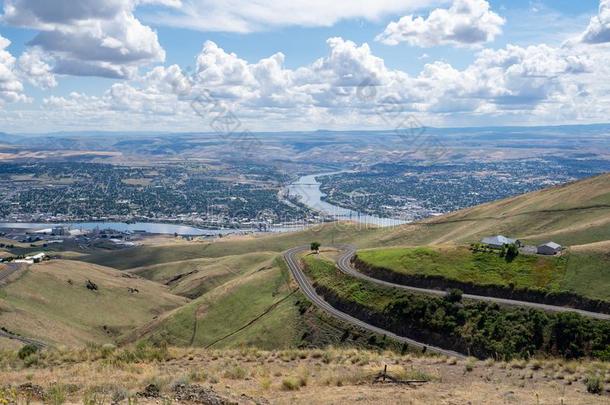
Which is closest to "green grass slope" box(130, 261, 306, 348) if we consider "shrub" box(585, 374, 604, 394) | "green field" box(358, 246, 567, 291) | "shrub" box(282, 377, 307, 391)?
"green field" box(358, 246, 567, 291)

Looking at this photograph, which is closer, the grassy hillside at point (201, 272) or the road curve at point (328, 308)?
the road curve at point (328, 308)

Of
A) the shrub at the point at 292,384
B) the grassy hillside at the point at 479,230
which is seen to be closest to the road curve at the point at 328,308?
the shrub at the point at 292,384

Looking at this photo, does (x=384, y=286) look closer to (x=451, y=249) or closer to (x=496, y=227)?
(x=451, y=249)

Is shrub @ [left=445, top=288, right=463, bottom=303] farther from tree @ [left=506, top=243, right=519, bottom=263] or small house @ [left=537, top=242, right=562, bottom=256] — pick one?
small house @ [left=537, top=242, right=562, bottom=256]

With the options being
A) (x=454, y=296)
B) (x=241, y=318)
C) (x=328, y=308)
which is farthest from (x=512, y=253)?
(x=241, y=318)

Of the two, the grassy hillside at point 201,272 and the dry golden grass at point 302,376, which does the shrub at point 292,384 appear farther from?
the grassy hillside at point 201,272

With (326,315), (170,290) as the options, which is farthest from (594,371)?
(170,290)
